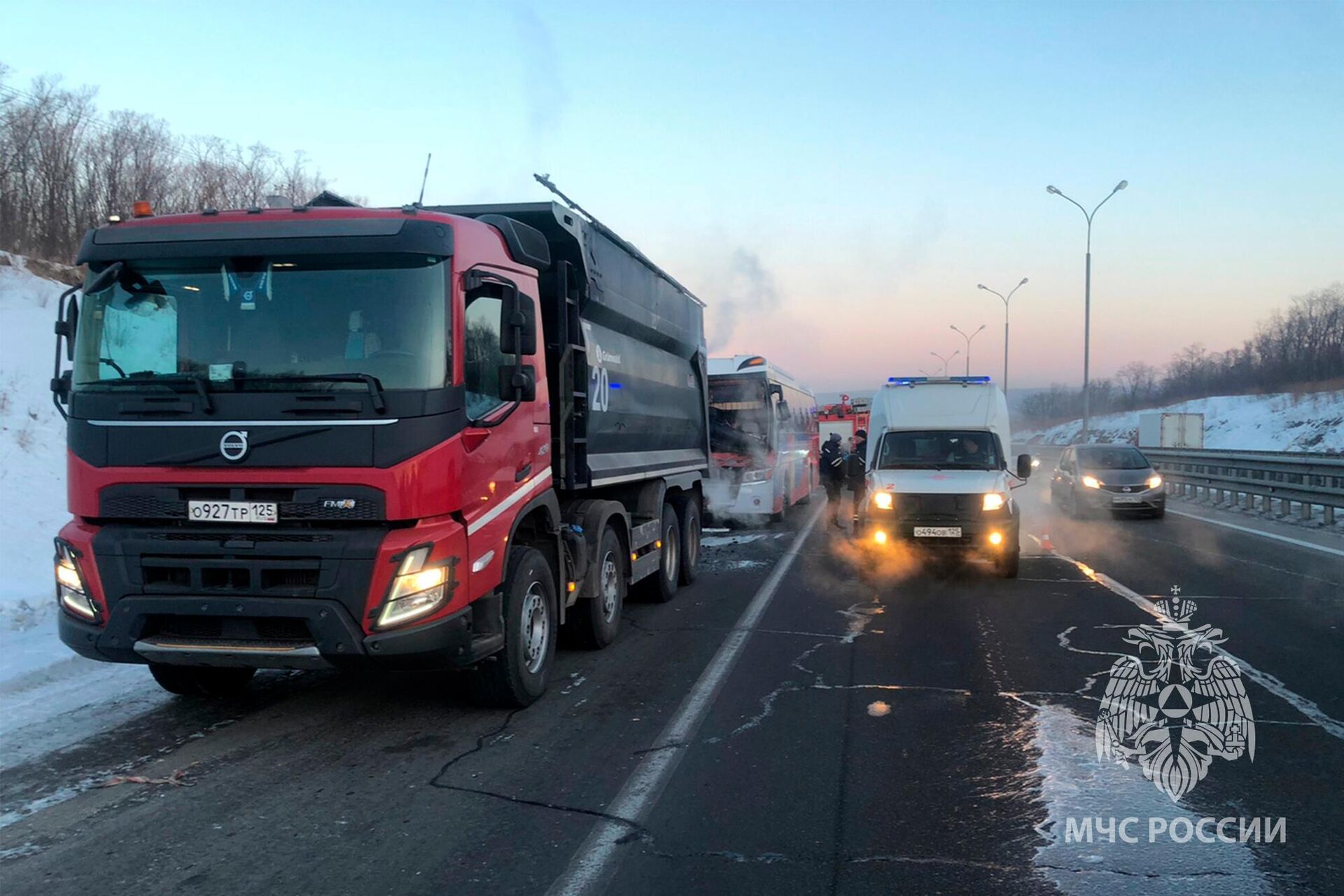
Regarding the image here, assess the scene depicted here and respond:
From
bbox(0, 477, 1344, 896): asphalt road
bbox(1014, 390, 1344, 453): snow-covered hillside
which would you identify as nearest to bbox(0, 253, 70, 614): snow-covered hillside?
bbox(0, 477, 1344, 896): asphalt road

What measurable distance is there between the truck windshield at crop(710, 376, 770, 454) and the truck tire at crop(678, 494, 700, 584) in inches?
249

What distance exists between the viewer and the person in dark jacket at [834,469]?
18.5 m

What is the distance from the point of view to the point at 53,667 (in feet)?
22.5

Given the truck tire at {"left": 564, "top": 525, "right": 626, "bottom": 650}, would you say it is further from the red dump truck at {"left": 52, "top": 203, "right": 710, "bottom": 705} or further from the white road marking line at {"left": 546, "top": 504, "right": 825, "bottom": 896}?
the red dump truck at {"left": 52, "top": 203, "right": 710, "bottom": 705}

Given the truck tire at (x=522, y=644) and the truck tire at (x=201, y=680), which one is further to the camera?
the truck tire at (x=201, y=680)

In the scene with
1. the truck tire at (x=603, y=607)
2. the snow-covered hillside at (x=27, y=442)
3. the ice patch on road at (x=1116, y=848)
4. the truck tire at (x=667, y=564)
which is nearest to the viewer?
the ice patch on road at (x=1116, y=848)

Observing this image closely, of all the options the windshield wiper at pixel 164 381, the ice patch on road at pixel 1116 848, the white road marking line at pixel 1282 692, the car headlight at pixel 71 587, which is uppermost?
the windshield wiper at pixel 164 381

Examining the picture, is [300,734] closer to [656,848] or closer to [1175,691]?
[656,848]

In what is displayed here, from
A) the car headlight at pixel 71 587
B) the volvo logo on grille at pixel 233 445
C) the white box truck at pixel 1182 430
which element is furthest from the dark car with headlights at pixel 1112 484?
the white box truck at pixel 1182 430

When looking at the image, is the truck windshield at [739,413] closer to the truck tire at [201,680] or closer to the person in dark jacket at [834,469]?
the person in dark jacket at [834,469]

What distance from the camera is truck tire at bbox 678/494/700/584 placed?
11.4 metres

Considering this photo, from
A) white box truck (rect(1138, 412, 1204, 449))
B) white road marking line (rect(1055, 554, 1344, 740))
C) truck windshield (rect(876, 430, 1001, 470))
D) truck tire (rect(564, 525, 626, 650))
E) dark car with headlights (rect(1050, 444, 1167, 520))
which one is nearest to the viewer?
white road marking line (rect(1055, 554, 1344, 740))

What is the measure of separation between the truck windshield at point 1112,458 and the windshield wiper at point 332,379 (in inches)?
705

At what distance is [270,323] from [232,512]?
1.08 metres
